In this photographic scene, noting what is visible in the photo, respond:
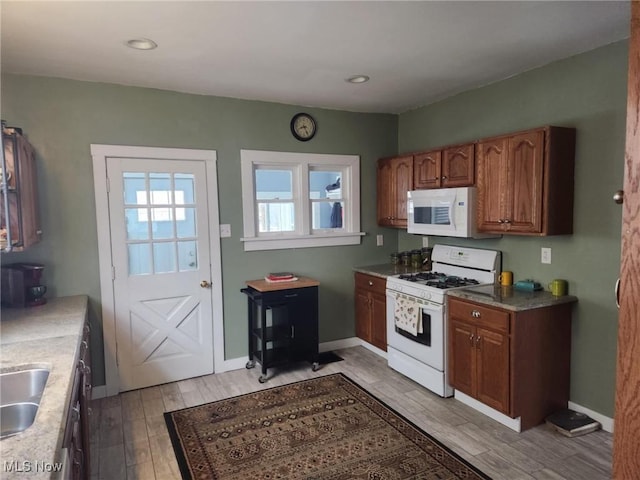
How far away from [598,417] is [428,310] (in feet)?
4.29

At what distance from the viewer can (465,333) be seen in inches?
120

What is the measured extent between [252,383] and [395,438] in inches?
55.7

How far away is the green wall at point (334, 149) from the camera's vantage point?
2730 mm

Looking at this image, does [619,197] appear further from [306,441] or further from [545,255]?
[306,441]

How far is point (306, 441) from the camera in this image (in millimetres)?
2703

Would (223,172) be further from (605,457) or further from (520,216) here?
(605,457)

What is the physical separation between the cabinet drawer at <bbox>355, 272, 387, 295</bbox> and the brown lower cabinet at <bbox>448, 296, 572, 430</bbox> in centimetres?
102

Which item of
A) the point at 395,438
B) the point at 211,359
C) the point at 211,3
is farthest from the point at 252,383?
the point at 211,3

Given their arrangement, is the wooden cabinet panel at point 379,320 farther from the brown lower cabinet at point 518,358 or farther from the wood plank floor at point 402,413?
the brown lower cabinet at point 518,358

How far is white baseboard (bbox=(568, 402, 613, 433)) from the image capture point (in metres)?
2.73

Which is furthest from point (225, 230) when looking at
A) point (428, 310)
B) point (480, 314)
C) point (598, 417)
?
point (598, 417)

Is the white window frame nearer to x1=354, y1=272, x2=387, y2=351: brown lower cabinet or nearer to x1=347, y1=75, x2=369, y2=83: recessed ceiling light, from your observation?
x1=354, y1=272, x2=387, y2=351: brown lower cabinet

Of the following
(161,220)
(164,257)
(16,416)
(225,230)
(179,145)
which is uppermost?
(179,145)

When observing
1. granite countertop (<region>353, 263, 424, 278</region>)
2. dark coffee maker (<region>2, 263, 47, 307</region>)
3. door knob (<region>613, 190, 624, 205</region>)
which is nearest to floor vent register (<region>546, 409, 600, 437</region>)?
granite countertop (<region>353, 263, 424, 278</region>)
